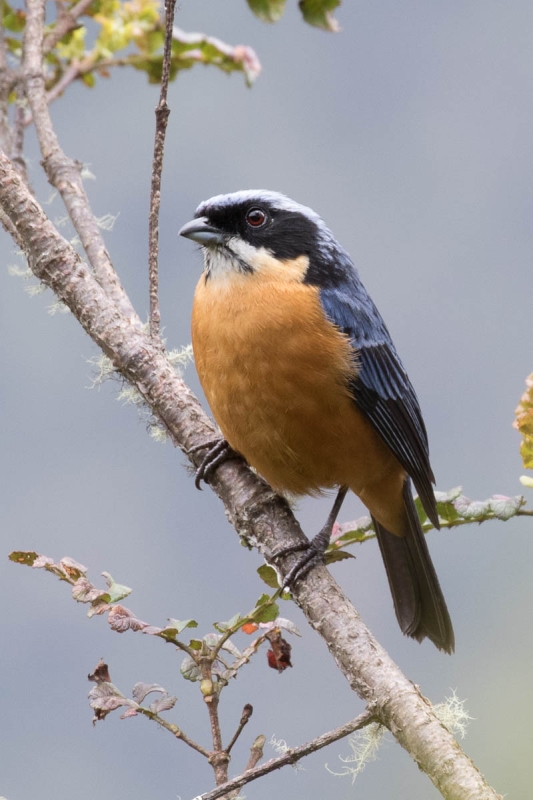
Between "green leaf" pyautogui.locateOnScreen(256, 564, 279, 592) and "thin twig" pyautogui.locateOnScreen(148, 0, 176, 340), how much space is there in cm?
86

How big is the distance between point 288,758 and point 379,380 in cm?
164

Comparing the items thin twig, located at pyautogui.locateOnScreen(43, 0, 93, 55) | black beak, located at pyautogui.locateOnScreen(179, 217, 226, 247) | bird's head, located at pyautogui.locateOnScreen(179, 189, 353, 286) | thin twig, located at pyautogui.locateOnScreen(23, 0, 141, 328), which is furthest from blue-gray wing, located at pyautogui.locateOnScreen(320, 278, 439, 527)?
thin twig, located at pyautogui.locateOnScreen(43, 0, 93, 55)

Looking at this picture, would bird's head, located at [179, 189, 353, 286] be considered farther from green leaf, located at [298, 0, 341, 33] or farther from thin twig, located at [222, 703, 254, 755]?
thin twig, located at [222, 703, 254, 755]

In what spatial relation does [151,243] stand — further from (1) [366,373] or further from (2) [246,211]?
(1) [366,373]

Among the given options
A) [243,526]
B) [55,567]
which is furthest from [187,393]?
[55,567]

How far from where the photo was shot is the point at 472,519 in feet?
8.26

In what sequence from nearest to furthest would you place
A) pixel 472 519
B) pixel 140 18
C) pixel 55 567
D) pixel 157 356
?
pixel 55 567
pixel 472 519
pixel 157 356
pixel 140 18

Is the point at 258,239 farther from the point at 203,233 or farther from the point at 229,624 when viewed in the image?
the point at 229,624

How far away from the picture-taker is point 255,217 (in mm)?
3160

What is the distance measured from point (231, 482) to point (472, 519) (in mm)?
744

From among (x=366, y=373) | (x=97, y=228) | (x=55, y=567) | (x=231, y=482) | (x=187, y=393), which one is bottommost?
(x=55, y=567)

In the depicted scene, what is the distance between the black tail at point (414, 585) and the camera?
3404 mm

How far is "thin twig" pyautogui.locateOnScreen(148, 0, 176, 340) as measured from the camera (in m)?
2.57

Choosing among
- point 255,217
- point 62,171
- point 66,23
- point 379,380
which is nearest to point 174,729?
point 379,380
